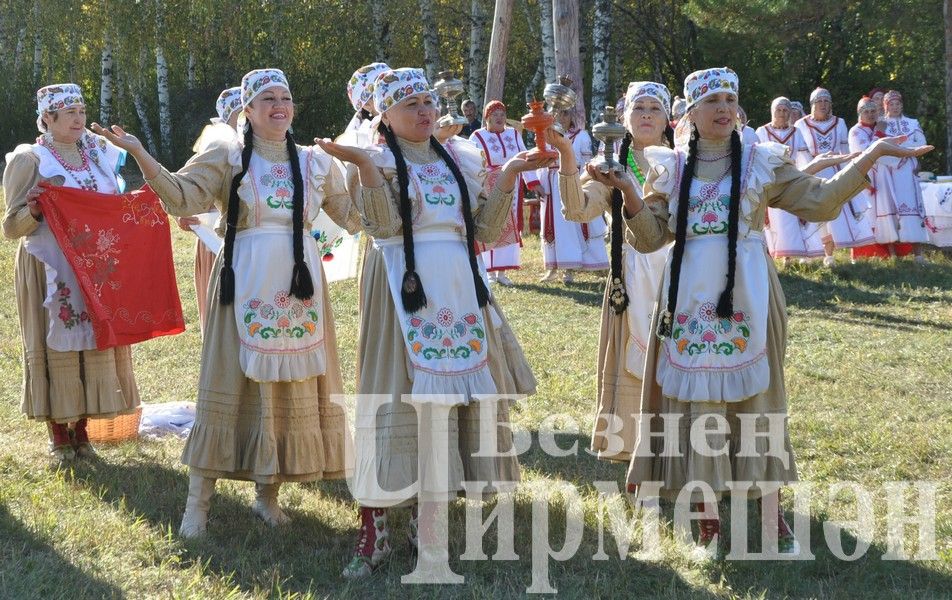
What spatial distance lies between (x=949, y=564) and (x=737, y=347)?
3.66 ft

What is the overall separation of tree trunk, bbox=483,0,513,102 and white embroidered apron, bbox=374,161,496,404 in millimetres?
9573

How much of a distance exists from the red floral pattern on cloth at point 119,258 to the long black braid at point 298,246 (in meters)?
1.58

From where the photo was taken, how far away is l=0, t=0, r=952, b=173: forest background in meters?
21.2

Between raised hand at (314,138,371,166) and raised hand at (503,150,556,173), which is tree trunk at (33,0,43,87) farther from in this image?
raised hand at (503,150,556,173)

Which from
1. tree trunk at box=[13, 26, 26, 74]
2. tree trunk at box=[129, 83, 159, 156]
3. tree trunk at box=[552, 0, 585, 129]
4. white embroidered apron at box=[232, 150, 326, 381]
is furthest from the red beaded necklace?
tree trunk at box=[13, 26, 26, 74]

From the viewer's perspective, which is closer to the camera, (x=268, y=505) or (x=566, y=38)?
(x=268, y=505)

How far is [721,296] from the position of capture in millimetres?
4391

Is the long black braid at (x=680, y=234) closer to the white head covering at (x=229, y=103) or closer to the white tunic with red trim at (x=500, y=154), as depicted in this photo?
the white head covering at (x=229, y=103)

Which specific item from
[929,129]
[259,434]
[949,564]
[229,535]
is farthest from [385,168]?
[929,129]

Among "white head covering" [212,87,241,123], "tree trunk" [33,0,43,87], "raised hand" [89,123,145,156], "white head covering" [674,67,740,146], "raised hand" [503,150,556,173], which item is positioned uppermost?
"tree trunk" [33,0,43,87]

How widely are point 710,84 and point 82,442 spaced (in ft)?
12.4

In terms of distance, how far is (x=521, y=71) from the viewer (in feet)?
86.9

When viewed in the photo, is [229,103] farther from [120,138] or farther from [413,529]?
[413,529]

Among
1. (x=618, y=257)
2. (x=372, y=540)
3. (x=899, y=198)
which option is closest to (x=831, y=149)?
(x=899, y=198)
